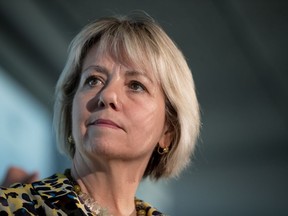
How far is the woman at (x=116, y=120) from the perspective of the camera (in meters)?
1.18

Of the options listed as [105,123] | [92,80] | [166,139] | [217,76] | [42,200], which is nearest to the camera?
[42,200]

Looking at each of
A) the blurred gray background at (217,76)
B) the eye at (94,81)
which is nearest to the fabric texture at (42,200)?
the eye at (94,81)

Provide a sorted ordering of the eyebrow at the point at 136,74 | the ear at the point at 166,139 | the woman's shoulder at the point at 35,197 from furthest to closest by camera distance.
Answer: the ear at the point at 166,139, the eyebrow at the point at 136,74, the woman's shoulder at the point at 35,197

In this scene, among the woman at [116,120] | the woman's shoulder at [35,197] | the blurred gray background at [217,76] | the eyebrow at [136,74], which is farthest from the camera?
the blurred gray background at [217,76]

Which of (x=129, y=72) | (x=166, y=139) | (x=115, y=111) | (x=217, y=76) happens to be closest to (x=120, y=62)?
(x=129, y=72)

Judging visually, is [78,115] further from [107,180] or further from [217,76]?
[217,76]

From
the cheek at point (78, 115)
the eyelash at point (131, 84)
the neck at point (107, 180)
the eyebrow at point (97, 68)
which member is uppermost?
the eyebrow at point (97, 68)

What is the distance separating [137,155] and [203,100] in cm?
210

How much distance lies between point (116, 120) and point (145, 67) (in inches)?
6.9

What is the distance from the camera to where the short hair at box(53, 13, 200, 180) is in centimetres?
133

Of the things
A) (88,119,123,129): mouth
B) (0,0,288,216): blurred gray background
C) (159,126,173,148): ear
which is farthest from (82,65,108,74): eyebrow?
(0,0,288,216): blurred gray background

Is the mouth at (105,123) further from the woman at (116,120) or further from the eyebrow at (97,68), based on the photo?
the eyebrow at (97,68)

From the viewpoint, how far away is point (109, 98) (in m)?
1.21

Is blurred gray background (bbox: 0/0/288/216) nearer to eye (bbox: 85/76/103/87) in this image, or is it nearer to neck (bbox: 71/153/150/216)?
eye (bbox: 85/76/103/87)
